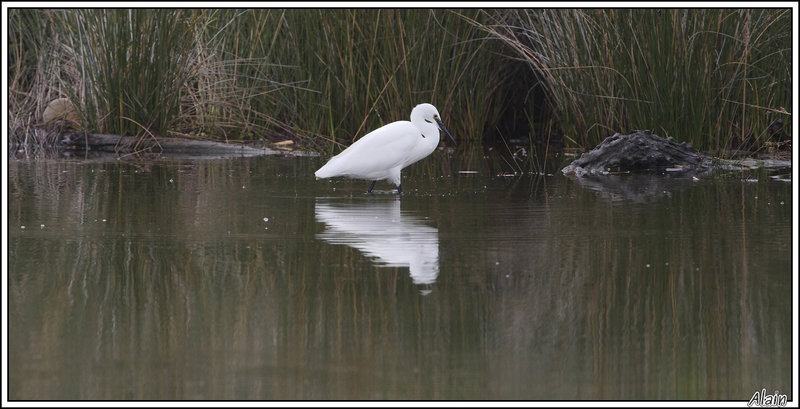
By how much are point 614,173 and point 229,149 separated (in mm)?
3481

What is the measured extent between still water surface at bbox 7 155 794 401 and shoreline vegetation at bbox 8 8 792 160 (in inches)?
85.9

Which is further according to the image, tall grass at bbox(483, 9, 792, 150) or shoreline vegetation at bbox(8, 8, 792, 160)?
shoreline vegetation at bbox(8, 8, 792, 160)

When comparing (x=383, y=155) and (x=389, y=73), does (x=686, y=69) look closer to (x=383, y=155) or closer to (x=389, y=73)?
(x=383, y=155)

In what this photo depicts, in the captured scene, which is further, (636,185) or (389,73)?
(389,73)

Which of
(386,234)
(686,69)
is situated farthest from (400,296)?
(686,69)

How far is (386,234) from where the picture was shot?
204 inches

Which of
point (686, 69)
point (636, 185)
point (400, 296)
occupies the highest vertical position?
point (686, 69)

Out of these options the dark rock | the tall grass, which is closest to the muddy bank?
the tall grass

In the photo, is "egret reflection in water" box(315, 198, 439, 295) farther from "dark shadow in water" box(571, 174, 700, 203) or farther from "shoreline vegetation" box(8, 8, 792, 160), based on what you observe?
"shoreline vegetation" box(8, 8, 792, 160)

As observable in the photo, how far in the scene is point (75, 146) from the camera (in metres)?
10.1

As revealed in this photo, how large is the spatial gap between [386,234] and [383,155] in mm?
1675

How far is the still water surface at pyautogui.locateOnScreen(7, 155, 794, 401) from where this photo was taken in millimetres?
2912

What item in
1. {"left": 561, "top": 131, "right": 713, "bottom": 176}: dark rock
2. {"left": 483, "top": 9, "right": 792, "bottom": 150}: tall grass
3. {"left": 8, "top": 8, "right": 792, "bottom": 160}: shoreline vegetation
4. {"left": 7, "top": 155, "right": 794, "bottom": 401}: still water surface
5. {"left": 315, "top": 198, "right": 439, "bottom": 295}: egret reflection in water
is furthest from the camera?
{"left": 8, "top": 8, "right": 792, "bottom": 160}: shoreline vegetation

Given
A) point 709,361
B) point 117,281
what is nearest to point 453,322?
point 709,361
